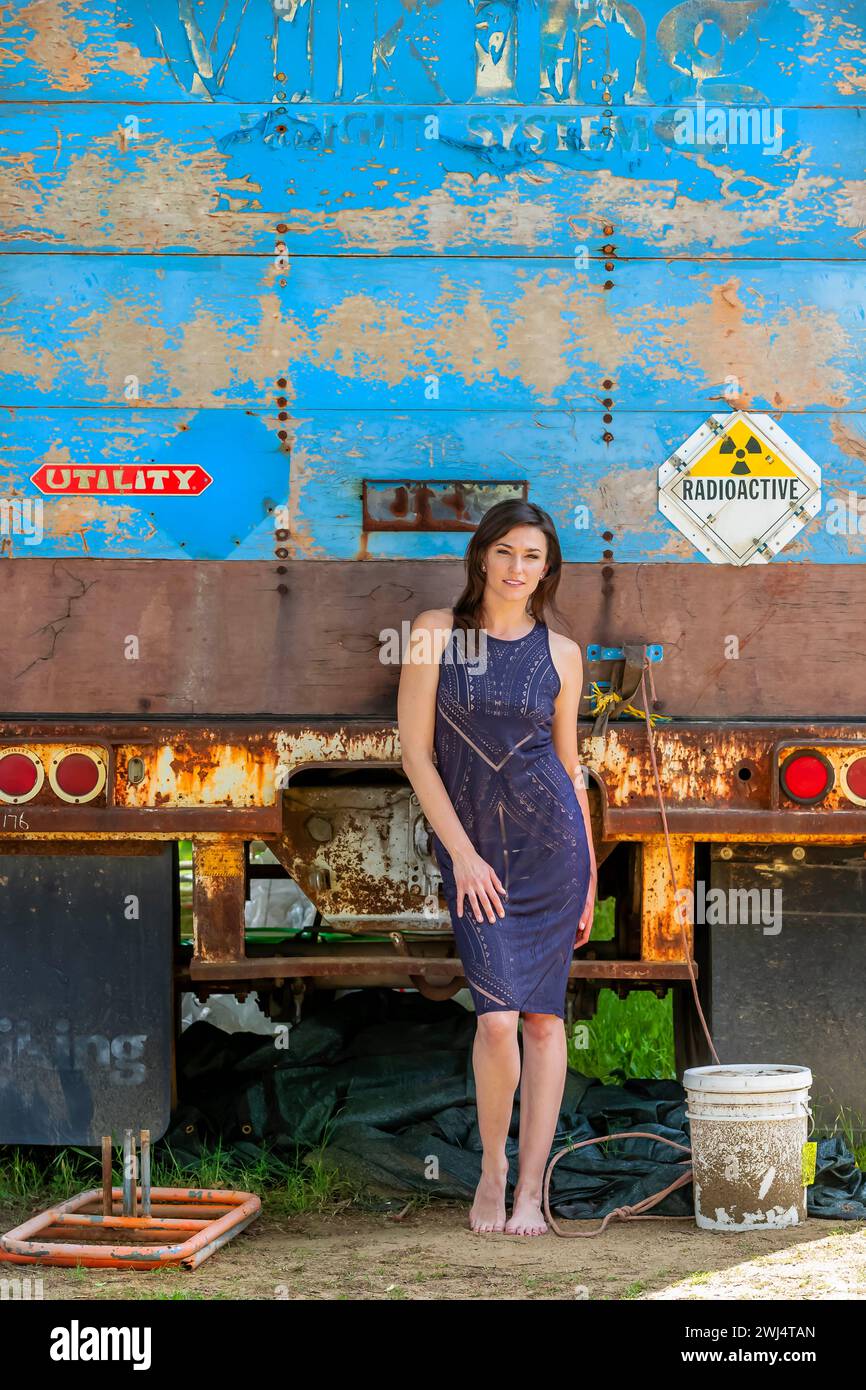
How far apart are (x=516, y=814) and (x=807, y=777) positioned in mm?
787

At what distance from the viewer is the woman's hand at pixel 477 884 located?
4.24 meters

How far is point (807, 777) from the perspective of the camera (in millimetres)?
4484

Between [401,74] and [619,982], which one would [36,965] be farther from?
[401,74]

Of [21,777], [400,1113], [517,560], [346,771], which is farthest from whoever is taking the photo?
[400,1113]

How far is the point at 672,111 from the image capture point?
4.55m

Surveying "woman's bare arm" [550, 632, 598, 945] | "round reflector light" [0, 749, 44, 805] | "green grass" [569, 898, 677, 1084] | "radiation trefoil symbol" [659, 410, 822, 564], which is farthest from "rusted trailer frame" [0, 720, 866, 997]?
"green grass" [569, 898, 677, 1084]

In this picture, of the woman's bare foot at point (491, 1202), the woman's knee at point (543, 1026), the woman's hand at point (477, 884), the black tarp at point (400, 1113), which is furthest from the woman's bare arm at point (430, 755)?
the black tarp at point (400, 1113)

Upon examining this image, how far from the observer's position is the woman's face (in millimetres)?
4234

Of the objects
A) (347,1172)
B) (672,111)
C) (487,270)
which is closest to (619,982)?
(347,1172)

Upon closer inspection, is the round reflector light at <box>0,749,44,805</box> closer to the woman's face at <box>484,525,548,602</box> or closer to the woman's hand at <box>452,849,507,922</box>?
the woman's hand at <box>452,849,507,922</box>

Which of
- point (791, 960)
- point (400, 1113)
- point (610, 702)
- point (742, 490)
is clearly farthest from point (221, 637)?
point (791, 960)

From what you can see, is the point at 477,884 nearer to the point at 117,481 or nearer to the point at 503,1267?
the point at 503,1267

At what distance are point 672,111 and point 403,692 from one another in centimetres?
169

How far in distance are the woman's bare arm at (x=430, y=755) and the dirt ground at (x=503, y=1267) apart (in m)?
0.81
